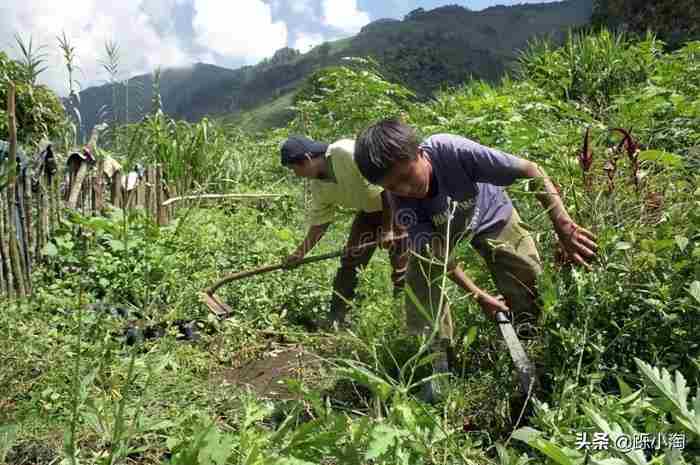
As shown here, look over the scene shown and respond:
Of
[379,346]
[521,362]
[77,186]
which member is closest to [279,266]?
[379,346]

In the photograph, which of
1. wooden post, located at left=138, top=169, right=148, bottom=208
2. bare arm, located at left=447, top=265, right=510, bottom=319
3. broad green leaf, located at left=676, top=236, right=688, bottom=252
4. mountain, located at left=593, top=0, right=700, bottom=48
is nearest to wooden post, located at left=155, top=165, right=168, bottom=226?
wooden post, located at left=138, top=169, right=148, bottom=208

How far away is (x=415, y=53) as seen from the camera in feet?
100

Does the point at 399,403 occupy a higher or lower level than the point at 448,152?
lower

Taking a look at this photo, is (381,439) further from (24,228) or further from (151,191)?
(151,191)

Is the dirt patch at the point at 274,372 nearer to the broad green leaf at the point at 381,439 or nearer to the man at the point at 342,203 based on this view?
the man at the point at 342,203

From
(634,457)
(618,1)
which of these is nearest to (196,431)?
(634,457)

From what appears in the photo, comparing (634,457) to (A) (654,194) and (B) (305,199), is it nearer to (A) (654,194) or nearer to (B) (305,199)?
(A) (654,194)

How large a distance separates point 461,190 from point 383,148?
462 mm

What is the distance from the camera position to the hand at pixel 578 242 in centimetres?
180

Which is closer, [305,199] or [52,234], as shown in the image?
[52,234]

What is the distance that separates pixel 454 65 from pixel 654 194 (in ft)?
96.6

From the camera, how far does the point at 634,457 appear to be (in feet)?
3.87

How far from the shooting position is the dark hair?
2.12 m

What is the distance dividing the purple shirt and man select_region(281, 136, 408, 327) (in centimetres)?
66
